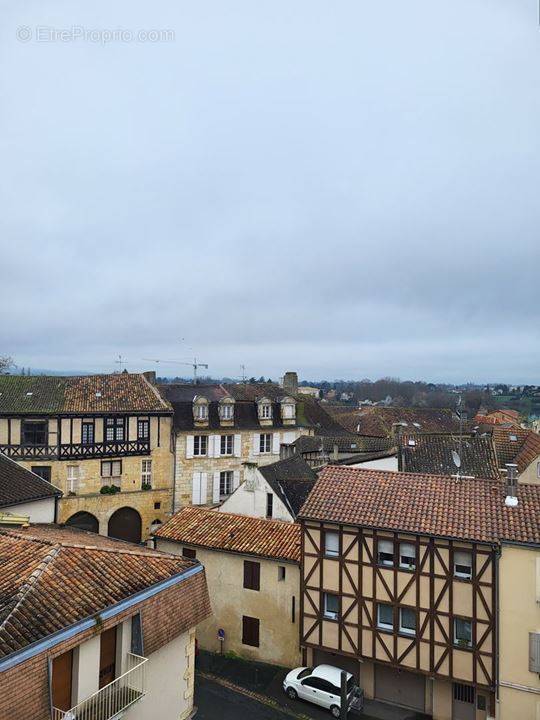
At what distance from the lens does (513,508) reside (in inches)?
719

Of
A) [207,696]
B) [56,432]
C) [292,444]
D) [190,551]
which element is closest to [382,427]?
[292,444]

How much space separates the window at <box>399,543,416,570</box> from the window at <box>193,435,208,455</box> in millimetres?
21822

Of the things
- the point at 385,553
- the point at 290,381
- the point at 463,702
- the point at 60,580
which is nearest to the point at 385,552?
the point at 385,553

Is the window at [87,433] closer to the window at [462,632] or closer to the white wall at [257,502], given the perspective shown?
the white wall at [257,502]

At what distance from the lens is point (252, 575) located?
22.2 m

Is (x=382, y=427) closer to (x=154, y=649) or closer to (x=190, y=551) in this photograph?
(x=190, y=551)

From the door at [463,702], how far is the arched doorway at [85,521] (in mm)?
24199

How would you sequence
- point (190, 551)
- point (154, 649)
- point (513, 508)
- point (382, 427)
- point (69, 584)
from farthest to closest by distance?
point (382, 427) → point (190, 551) → point (513, 508) → point (154, 649) → point (69, 584)

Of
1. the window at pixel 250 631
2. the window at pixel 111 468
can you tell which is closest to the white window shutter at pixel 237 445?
the window at pixel 111 468

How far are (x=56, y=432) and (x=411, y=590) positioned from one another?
25.0 m

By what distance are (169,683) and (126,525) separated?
2467 centimetres

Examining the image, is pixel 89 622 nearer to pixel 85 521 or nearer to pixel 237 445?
pixel 85 521

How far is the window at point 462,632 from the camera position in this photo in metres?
17.8

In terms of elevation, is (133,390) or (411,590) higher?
(133,390)
